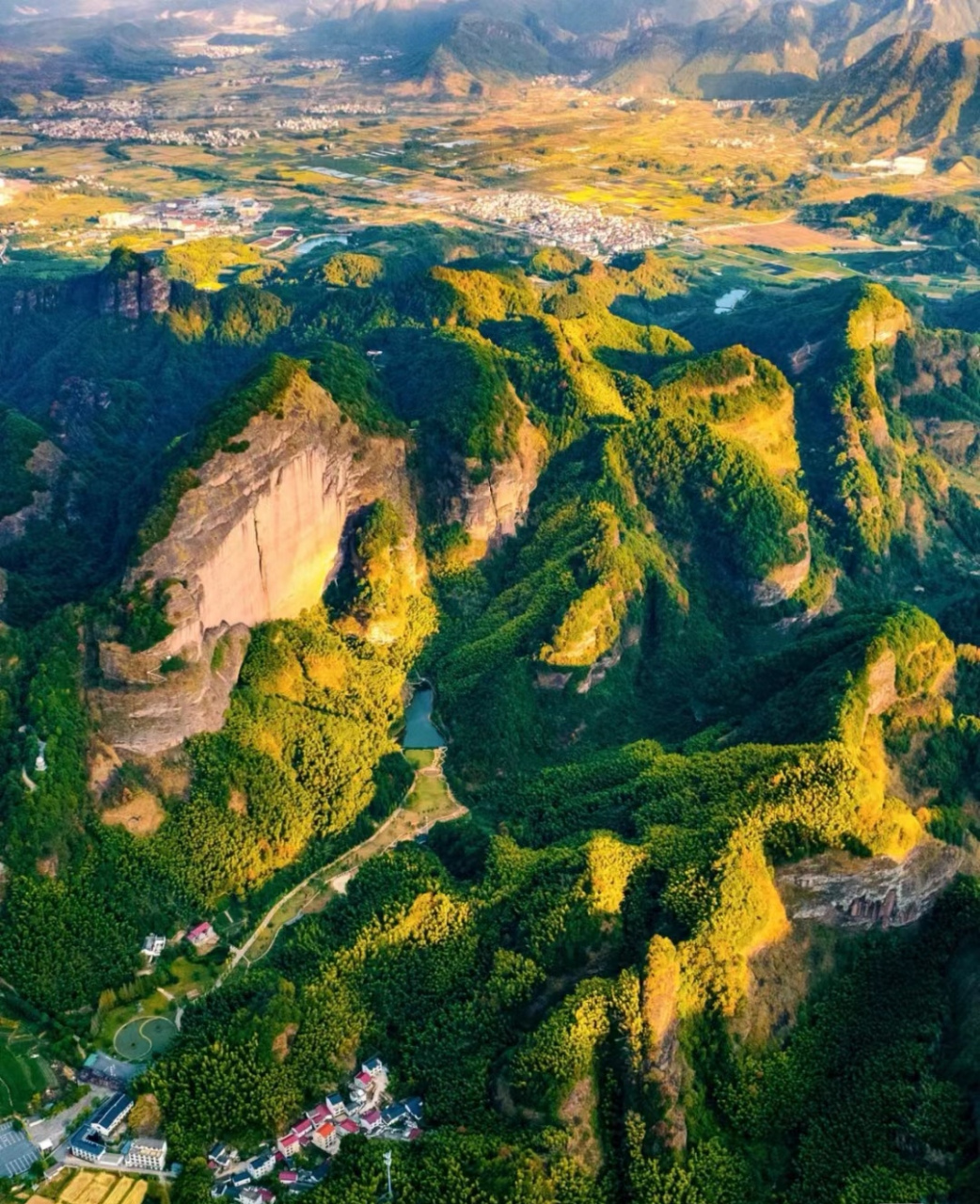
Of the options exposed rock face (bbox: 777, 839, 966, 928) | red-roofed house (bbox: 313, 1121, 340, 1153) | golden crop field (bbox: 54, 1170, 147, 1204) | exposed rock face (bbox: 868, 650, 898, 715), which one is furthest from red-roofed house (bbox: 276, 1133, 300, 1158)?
exposed rock face (bbox: 868, 650, 898, 715)

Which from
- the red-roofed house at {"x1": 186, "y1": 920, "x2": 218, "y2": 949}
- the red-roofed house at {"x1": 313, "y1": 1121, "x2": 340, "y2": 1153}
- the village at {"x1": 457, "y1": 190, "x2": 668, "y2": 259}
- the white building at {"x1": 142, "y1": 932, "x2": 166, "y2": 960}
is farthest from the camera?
the village at {"x1": 457, "y1": 190, "x2": 668, "y2": 259}

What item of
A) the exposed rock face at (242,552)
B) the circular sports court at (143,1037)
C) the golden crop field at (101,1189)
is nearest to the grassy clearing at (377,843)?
the circular sports court at (143,1037)

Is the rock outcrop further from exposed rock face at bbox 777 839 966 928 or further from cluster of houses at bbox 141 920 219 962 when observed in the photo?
exposed rock face at bbox 777 839 966 928

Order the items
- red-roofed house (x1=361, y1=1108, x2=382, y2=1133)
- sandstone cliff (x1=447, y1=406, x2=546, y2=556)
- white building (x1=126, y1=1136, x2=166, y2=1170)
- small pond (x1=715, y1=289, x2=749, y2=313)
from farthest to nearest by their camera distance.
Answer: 1. small pond (x1=715, y1=289, x2=749, y2=313)
2. sandstone cliff (x1=447, y1=406, x2=546, y2=556)
3. red-roofed house (x1=361, y1=1108, x2=382, y2=1133)
4. white building (x1=126, y1=1136, x2=166, y2=1170)

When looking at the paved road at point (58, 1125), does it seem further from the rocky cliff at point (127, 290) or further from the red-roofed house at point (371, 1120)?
the rocky cliff at point (127, 290)

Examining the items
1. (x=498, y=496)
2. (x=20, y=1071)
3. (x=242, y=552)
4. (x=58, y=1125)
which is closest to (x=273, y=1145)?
(x=58, y=1125)

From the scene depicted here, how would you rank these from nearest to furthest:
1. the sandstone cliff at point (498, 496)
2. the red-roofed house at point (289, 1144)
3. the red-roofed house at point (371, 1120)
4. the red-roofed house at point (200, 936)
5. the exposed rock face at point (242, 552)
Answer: the red-roofed house at point (289, 1144) → the red-roofed house at point (371, 1120) → the red-roofed house at point (200, 936) → the exposed rock face at point (242, 552) → the sandstone cliff at point (498, 496)

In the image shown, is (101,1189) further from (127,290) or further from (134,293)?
(127,290)
